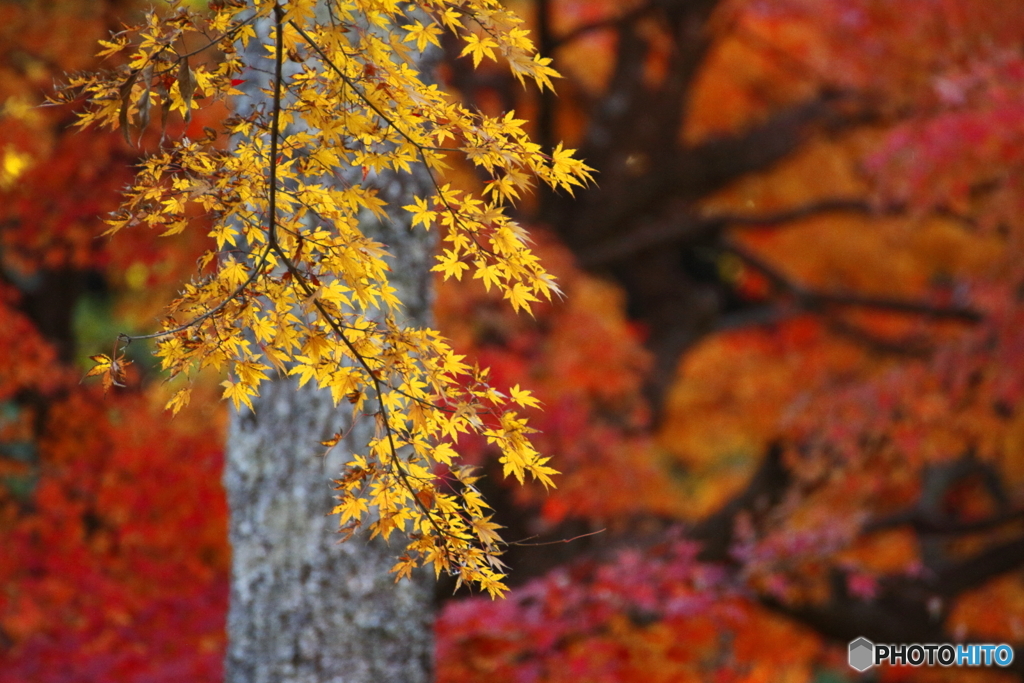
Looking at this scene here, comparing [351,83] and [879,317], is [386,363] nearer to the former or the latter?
[351,83]

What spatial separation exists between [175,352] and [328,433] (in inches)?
70.8

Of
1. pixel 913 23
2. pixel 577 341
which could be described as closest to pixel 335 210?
pixel 577 341

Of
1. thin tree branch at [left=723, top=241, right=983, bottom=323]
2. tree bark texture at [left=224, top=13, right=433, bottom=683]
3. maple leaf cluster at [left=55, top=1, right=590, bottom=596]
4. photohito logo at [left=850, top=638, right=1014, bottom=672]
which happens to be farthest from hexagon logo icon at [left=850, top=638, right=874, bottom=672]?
maple leaf cluster at [left=55, top=1, right=590, bottom=596]

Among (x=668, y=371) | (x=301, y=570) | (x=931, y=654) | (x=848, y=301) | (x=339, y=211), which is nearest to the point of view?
(x=339, y=211)

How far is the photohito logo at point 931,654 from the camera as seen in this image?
5727 millimetres

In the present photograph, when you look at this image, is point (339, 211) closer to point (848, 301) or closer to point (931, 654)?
point (931, 654)

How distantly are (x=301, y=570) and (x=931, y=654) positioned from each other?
4.35 metres

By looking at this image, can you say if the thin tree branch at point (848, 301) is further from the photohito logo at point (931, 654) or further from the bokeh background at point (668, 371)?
the photohito logo at point (931, 654)

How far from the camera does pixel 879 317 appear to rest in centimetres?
1247

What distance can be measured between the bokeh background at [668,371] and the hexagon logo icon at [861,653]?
6.1 inches

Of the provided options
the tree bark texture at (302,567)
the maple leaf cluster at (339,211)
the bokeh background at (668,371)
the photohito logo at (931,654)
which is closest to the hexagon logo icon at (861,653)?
the photohito logo at (931,654)

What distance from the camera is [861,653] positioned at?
20.5ft

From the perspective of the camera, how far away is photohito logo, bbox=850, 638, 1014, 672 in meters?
5.73

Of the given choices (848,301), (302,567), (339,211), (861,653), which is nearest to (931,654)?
(861,653)
